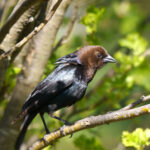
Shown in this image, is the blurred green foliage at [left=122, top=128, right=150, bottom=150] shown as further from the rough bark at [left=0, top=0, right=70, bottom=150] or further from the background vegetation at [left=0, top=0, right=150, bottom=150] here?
the rough bark at [left=0, top=0, right=70, bottom=150]

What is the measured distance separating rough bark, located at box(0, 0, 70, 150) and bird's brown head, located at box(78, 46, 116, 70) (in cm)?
58

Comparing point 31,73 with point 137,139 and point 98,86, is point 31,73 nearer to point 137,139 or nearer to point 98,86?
point 98,86

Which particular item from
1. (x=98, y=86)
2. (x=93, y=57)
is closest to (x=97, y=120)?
(x=93, y=57)

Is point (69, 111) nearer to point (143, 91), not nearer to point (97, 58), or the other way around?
point (97, 58)

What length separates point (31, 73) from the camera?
3975 millimetres

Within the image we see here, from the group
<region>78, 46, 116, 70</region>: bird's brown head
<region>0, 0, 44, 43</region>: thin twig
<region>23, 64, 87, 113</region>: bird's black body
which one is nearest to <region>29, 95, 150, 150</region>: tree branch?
<region>23, 64, 87, 113</region>: bird's black body

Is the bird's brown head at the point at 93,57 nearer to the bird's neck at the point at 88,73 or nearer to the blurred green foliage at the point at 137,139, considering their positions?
the bird's neck at the point at 88,73

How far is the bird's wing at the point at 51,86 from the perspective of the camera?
3912 millimetres

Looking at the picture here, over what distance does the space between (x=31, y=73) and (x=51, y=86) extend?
0.26 meters

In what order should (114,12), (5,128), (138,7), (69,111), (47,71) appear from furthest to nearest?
(138,7), (114,12), (69,111), (47,71), (5,128)

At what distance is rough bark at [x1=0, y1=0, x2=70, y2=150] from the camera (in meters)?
Answer: 3.88

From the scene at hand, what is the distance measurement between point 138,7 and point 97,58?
9.34 feet

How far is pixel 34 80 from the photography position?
3992 millimetres

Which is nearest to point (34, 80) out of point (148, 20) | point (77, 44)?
point (77, 44)
